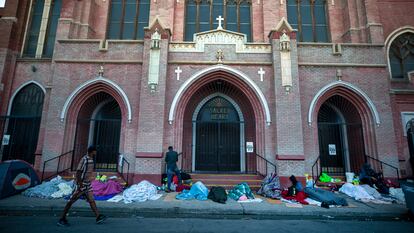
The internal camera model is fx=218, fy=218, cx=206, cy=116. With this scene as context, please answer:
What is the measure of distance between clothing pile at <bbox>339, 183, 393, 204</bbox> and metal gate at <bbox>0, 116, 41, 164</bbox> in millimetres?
15463

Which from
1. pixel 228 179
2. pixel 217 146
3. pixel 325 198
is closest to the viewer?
pixel 325 198

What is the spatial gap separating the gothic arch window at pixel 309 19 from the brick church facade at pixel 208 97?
1.29 metres

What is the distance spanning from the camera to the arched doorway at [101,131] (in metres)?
11.2

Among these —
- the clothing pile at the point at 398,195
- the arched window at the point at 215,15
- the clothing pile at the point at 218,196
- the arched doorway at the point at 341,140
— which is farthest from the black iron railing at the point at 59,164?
the clothing pile at the point at 398,195

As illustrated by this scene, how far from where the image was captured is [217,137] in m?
11.9

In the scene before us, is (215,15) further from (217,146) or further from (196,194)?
(196,194)

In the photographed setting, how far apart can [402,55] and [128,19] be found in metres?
17.4

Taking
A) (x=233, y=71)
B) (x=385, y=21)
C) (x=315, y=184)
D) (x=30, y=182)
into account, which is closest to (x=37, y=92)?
(x=30, y=182)

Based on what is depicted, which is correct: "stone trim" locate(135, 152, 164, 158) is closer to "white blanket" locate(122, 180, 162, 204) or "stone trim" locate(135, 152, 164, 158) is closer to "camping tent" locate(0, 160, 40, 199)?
"white blanket" locate(122, 180, 162, 204)

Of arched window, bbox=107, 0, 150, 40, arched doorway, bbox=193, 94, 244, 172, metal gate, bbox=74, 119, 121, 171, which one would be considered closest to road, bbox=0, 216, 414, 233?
metal gate, bbox=74, 119, 121, 171

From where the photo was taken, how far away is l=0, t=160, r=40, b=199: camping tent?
301 inches

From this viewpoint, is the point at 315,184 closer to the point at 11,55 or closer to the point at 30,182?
the point at 30,182

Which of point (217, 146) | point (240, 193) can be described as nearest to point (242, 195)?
point (240, 193)

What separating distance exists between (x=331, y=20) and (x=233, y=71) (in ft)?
27.2
